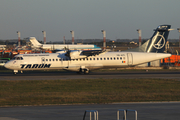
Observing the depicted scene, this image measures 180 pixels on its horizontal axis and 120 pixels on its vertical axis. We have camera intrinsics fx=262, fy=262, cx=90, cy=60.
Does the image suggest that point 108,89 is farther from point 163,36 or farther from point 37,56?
point 163,36

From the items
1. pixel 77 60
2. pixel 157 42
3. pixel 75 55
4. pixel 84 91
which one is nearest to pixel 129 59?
pixel 157 42

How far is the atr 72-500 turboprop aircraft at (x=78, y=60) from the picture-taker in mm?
37750

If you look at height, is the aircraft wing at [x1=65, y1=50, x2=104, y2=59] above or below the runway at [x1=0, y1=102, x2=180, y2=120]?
above

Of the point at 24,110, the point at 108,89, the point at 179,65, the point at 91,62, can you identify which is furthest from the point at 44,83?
the point at 179,65

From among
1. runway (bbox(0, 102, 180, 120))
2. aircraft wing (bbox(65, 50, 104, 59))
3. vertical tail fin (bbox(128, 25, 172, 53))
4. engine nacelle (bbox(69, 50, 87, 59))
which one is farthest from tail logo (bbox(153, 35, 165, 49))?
runway (bbox(0, 102, 180, 120))

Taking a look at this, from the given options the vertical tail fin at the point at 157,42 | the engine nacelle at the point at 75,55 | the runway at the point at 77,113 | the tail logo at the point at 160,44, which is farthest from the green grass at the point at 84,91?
the tail logo at the point at 160,44

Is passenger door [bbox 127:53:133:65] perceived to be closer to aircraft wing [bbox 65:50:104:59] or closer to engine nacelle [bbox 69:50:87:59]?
aircraft wing [bbox 65:50:104:59]

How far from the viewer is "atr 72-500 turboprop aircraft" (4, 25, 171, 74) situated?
37750 millimetres

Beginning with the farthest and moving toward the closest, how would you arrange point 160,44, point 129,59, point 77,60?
point 160,44, point 129,59, point 77,60

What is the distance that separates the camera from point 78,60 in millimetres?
38969

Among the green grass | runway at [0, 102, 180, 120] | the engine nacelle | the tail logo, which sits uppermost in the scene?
the tail logo

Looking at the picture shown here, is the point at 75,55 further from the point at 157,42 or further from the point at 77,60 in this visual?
the point at 157,42

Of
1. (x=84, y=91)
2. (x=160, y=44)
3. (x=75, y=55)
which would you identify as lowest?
(x=84, y=91)

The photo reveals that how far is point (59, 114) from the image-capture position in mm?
13609
